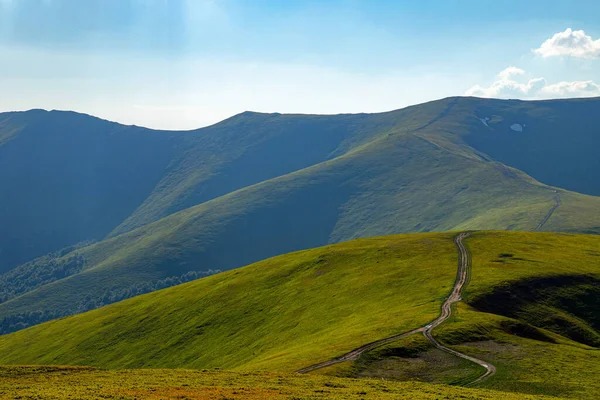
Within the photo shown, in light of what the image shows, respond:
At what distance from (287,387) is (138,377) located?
17711mm

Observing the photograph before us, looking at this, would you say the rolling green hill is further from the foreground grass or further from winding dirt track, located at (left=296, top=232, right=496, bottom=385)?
the foreground grass

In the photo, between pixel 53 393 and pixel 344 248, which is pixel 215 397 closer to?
pixel 53 393

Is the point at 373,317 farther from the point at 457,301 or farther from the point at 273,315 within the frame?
the point at 273,315

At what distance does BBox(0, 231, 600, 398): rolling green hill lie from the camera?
70125mm

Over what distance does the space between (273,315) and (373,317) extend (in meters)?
31.4

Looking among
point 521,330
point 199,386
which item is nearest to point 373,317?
point 521,330

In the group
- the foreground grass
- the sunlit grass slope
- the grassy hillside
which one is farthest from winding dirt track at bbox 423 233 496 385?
the foreground grass

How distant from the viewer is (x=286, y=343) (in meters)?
100

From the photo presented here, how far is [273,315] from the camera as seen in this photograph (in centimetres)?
11925

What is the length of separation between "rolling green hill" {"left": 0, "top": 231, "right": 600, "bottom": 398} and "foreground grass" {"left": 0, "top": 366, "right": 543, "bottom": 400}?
27.8ft

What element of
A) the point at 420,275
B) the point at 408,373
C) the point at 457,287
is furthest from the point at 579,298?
the point at 408,373

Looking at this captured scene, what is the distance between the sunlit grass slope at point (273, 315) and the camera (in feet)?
305

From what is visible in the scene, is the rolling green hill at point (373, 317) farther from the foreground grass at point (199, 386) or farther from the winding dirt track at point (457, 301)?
the foreground grass at point (199, 386)

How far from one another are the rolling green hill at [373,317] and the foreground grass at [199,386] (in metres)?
8.48
